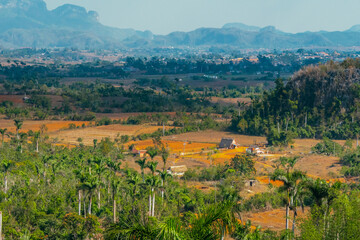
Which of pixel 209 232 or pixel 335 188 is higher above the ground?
pixel 209 232

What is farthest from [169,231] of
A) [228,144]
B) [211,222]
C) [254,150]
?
[228,144]

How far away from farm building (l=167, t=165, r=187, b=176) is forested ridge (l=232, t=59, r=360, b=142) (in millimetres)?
17605

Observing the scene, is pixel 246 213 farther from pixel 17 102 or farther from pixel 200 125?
pixel 17 102

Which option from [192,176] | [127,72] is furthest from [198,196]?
[127,72]

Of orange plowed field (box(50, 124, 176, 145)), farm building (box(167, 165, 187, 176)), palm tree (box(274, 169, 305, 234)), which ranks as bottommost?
orange plowed field (box(50, 124, 176, 145))

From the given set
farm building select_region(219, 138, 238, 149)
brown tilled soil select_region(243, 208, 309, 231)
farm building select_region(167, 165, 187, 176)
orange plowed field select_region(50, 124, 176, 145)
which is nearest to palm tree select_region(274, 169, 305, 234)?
brown tilled soil select_region(243, 208, 309, 231)

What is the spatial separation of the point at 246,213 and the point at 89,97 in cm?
5761

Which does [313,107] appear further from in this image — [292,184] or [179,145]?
[292,184]

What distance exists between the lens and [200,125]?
224 ft

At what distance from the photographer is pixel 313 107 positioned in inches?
2657

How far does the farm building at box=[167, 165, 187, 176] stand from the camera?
44.2 m

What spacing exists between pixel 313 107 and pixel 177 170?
28.3 meters

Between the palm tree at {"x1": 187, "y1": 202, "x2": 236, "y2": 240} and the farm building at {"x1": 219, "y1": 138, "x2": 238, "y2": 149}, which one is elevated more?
the palm tree at {"x1": 187, "y1": 202, "x2": 236, "y2": 240}

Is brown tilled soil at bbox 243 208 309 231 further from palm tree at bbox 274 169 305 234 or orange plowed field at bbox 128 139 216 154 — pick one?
orange plowed field at bbox 128 139 216 154
